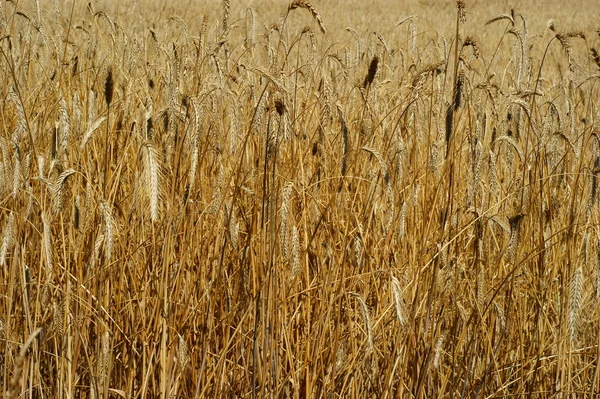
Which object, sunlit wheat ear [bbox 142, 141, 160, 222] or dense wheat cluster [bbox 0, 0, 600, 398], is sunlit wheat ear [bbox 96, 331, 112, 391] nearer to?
dense wheat cluster [bbox 0, 0, 600, 398]

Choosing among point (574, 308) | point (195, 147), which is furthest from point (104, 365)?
point (574, 308)

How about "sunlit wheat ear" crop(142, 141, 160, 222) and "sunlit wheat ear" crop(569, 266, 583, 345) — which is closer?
"sunlit wheat ear" crop(142, 141, 160, 222)

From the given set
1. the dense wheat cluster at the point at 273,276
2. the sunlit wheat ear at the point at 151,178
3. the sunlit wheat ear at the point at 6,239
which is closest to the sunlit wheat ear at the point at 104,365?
the dense wheat cluster at the point at 273,276

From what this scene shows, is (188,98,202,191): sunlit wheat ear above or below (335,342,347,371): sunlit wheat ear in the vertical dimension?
above

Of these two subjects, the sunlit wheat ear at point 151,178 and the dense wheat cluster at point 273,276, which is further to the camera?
the dense wheat cluster at point 273,276

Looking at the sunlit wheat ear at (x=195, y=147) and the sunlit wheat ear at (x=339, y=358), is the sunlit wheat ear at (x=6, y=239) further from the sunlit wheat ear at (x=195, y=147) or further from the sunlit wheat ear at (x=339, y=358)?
the sunlit wheat ear at (x=339, y=358)

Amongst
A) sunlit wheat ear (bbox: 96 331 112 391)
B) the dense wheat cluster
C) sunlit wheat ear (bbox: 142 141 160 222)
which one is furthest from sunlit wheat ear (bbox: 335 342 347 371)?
sunlit wheat ear (bbox: 142 141 160 222)

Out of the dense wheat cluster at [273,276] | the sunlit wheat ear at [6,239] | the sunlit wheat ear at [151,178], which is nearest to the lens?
the sunlit wheat ear at [151,178]

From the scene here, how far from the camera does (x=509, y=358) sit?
65.8 inches

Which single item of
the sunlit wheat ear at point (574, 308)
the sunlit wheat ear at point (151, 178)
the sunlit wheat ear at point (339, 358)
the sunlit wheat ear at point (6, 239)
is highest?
the sunlit wheat ear at point (151, 178)

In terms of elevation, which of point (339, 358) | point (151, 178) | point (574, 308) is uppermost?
point (151, 178)

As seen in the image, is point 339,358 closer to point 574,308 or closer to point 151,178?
point 574,308

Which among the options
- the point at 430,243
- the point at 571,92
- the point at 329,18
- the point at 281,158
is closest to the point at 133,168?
the point at 281,158

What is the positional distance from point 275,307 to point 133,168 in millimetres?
860
